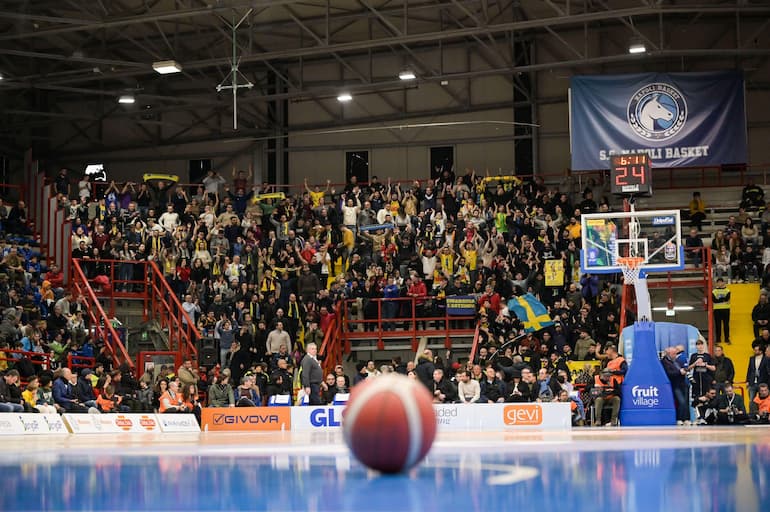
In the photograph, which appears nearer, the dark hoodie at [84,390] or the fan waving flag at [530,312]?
the dark hoodie at [84,390]

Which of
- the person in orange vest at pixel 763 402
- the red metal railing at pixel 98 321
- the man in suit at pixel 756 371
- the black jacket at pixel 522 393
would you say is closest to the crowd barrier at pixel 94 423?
the red metal railing at pixel 98 321

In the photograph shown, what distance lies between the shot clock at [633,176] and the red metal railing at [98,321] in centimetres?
1461

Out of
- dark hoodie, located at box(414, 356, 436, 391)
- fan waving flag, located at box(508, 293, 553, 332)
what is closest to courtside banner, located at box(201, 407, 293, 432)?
dark hoodie, located at box(414, 356, 436, 391)

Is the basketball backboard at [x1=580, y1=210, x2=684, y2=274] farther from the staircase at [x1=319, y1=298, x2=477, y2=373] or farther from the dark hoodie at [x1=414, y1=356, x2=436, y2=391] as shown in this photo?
the staircase at [x1=319, y1=298, x2=477, y2=373]

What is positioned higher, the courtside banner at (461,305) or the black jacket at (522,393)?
the courtside banner at (461,305)

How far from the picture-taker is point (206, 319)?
109 feet

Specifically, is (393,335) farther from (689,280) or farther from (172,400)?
(689,280)

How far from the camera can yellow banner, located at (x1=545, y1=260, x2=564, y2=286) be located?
33.5 m

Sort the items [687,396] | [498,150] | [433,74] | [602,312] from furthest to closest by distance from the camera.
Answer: [498,150]
[433,74]
[602,312]
[687,396]

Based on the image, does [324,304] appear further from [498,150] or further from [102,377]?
[498,150]

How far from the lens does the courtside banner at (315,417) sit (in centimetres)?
2642

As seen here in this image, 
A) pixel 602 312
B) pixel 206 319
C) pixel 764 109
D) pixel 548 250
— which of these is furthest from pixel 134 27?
pixel 764 109

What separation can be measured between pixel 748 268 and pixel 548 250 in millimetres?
6568

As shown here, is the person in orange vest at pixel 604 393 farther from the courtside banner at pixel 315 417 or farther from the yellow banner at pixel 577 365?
the courtside banner at pixel 315 417
